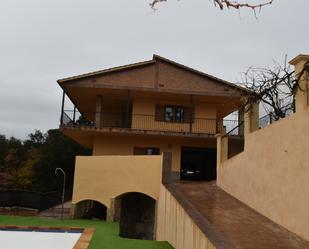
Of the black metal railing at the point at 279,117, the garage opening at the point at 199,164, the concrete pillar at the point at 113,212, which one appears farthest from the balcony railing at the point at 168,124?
the black metal railing at the point at 279,117

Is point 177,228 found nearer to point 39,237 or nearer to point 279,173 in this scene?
point 279,173

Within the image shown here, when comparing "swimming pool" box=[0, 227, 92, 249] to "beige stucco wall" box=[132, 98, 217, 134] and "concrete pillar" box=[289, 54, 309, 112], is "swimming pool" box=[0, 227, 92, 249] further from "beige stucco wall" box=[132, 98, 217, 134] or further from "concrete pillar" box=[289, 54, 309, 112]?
"beige stucco wall" box=[132, 98, 217, 134]

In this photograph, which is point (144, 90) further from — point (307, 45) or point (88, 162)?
point (307, 45)

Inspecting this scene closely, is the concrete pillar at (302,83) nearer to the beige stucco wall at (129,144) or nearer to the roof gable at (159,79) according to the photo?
the roof gable at (159,79)

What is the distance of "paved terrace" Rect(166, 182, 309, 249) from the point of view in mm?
8154

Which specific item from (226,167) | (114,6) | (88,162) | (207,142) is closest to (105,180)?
(88,162)

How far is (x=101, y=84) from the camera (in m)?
23.1

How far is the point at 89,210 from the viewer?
22.5 m

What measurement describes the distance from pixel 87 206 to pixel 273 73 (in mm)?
12998

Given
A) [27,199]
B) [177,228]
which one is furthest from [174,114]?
[177,228]

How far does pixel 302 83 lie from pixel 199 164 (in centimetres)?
1981

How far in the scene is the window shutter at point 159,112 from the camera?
24.9 meters

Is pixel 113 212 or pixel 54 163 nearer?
pixel 113 212

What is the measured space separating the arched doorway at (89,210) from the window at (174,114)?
6524mm
